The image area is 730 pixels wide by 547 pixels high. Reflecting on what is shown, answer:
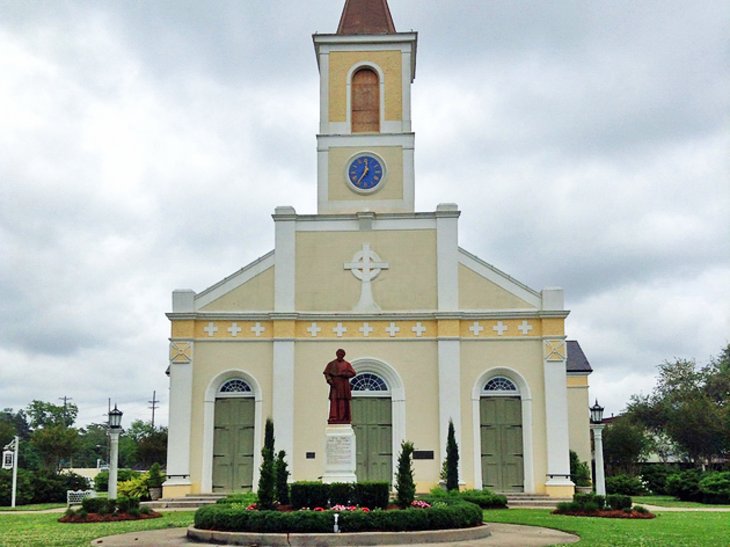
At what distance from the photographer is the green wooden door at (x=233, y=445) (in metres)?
27.2

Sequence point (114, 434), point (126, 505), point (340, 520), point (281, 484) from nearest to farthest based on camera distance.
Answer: point (340, 520)
point (281, 484)
point (126, 505)
point (114, 434)

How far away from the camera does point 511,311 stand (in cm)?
2780

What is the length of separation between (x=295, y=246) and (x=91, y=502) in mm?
10853

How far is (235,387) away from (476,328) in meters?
8.13

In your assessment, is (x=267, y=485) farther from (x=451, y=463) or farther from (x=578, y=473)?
(x=578, y=473)

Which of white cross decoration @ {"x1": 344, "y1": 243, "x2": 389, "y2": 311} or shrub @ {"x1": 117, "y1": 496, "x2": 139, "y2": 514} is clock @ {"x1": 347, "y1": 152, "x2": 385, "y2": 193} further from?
shrub @ {"x1": 117, "y1": 496, "x2": 139, "y2": 514}

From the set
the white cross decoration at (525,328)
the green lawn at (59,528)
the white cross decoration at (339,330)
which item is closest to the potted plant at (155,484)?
the green lawn at (59,528)

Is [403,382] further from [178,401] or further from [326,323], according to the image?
[178,401]

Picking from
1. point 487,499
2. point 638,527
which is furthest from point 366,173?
point 638,527

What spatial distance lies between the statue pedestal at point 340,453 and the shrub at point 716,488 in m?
15.7

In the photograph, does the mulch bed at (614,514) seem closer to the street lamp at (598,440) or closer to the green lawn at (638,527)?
the green lawn at (638,527)

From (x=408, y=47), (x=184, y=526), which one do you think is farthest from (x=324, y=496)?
(x=408, y=47)

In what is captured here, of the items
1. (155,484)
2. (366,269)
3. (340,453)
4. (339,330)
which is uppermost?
(366,269)

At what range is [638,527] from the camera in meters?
18.2
